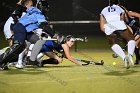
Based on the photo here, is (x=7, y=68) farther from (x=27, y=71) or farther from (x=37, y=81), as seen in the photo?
(x=37, y=81)

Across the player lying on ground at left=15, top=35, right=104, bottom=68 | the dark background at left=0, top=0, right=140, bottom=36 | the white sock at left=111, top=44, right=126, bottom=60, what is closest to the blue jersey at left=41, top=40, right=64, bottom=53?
the player lying on ground at left=15, top=35, right=104, bottom=68

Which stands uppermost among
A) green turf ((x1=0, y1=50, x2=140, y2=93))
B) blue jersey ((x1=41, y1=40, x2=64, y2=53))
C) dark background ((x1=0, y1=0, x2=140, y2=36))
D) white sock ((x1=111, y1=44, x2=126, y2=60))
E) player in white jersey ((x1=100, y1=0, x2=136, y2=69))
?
dark background ((x1=0, y1=0, x2=140, y2=36))

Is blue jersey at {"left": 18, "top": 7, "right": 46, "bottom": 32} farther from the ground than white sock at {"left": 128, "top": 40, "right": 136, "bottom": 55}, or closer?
farther from the ground

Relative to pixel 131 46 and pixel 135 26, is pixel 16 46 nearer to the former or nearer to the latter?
pixel 131 46

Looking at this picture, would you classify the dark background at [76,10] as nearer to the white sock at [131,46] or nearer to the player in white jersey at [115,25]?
the player in white jersey at [115,25]

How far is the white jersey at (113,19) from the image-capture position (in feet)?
33.5

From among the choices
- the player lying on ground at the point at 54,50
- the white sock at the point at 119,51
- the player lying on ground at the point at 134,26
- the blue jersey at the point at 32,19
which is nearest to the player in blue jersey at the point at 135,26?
the player lying on ground at the point at 134,26

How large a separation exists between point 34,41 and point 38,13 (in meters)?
0.70

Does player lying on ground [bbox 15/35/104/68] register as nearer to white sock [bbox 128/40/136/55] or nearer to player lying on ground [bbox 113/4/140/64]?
white sock [bbox 128/40/136/55]

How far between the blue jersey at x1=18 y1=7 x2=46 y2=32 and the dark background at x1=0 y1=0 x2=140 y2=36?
8805 mm

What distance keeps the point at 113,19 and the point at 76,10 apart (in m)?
11.7

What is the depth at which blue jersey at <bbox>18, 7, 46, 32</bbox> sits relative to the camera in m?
9.93

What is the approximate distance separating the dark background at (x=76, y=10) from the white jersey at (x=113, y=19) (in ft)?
27.6

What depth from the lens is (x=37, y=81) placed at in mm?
7773
